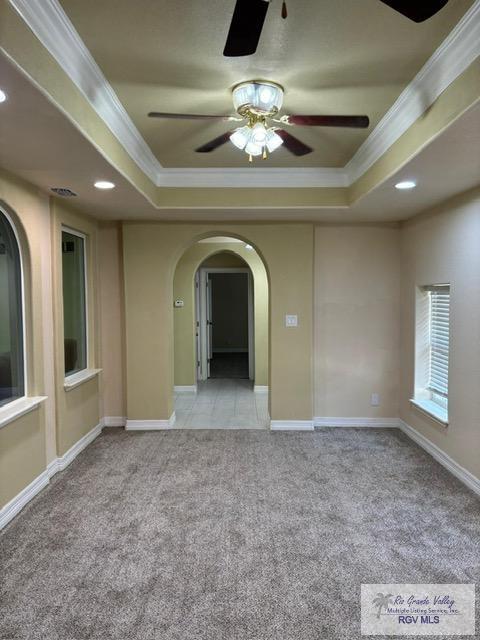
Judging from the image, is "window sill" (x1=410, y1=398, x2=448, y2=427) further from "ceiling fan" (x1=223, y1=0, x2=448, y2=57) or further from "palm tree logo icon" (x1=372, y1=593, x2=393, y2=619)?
"ceiling fan" (x1=223, y1=0, x2=448, y2=57)

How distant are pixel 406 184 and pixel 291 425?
2.80 m

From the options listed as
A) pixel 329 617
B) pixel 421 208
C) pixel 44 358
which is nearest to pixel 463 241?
pixel 421 208

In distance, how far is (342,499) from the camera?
3.07 m

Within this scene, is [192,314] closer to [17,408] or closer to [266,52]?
[17,408]

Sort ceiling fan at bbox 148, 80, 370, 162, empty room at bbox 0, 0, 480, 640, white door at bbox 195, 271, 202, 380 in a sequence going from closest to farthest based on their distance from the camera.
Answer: empty room at bbox 0, 0, 480, 640, ceiling fan at bbox 148, 80, 370, 162, white door at bbox 195, 271, 202, 380

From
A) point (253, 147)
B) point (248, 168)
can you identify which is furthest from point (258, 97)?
point (248, 168)

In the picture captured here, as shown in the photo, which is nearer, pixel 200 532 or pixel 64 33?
pixel 64 33

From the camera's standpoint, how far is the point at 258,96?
234cm

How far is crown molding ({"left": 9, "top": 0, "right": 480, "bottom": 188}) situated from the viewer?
5.81 ft

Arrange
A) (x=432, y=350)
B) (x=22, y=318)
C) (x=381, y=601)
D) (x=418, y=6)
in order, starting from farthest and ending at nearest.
A: (x=432, y=350) < (x=22, y=318) < (x=381, y=601) < (x=418, y=6)

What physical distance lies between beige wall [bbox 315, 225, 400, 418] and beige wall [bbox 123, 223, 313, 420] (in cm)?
22

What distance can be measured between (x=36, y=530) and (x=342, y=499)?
6.94ft

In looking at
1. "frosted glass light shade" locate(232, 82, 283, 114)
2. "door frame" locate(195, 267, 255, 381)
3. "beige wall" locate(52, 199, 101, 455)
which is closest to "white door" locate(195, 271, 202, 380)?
"door frame" locate(195, 267, 255, 381)

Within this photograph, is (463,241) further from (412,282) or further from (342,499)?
(342,499)
